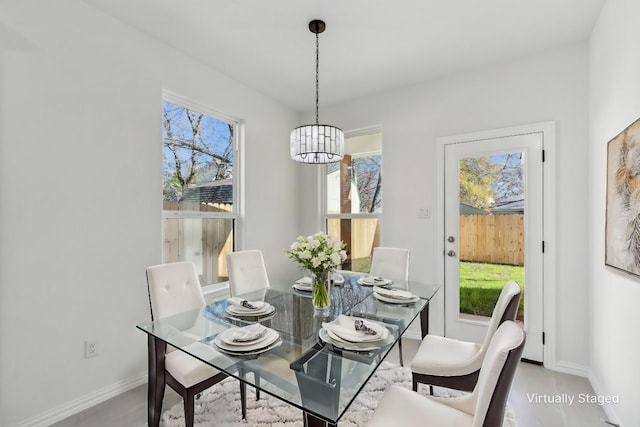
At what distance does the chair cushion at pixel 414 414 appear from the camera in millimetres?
1187

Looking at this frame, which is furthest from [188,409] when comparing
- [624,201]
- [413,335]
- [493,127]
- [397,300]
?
[493,127]

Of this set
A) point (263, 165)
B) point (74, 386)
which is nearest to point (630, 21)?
point (263, 165)

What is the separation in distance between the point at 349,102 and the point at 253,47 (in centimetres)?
144

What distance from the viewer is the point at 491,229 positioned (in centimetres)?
285

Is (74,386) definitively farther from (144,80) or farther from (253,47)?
(253,47)

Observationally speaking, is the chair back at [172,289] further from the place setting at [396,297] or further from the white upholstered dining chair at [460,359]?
the white upholstered dining chair at [460,359]

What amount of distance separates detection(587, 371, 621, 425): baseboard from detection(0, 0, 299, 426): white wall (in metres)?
3.15

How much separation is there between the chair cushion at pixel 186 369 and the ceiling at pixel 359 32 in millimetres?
2246

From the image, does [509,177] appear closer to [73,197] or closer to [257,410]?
[257,410]

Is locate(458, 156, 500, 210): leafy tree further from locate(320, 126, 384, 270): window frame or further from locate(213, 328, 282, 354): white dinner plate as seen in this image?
locate(213, 328, 282, 354): white dinner plate

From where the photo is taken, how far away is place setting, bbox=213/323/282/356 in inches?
51.0

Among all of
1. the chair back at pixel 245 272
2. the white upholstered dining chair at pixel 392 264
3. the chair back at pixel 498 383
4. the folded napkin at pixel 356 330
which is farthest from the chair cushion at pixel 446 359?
the chair back at pixel 245 272

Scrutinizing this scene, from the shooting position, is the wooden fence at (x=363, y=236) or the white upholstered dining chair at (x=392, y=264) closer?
the white upholstered dining chair at (x=392, y=264)

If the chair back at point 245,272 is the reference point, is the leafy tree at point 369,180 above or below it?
above
